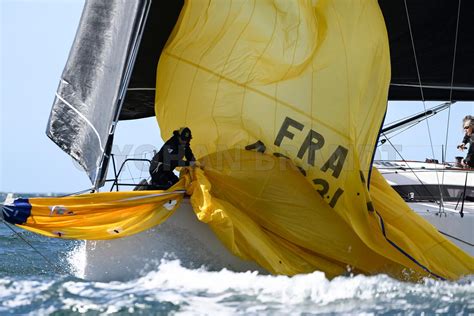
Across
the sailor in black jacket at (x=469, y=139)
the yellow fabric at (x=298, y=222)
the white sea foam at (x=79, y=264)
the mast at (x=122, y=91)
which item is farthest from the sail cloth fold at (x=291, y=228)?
the sailor in black jacket at (x=469, y=139)

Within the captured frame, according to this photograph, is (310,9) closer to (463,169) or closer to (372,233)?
(372,233)

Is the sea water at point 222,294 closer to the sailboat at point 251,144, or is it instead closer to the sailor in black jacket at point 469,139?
the sailboat at point 251,144

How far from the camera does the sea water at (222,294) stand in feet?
19.2

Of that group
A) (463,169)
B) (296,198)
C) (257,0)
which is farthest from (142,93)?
(463,169)

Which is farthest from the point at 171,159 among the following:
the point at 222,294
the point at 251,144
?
the point at 222,294

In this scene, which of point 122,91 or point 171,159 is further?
point 171,159

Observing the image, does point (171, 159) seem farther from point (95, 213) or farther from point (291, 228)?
point (291, 228)

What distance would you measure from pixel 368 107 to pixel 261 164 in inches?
43.6

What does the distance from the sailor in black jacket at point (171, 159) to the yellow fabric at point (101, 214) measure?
47 centimetres

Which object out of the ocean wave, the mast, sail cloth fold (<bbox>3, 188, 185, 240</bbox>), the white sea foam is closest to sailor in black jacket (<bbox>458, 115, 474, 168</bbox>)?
the ocean wave

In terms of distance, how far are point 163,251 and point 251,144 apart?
123 cm

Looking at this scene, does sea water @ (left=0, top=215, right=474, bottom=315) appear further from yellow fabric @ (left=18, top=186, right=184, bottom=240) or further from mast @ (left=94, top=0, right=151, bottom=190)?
mast @ (left=94, top=0, right=151, bottom=190)

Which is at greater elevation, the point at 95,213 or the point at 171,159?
the point at 171,159

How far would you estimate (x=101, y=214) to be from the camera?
6.58 meters
